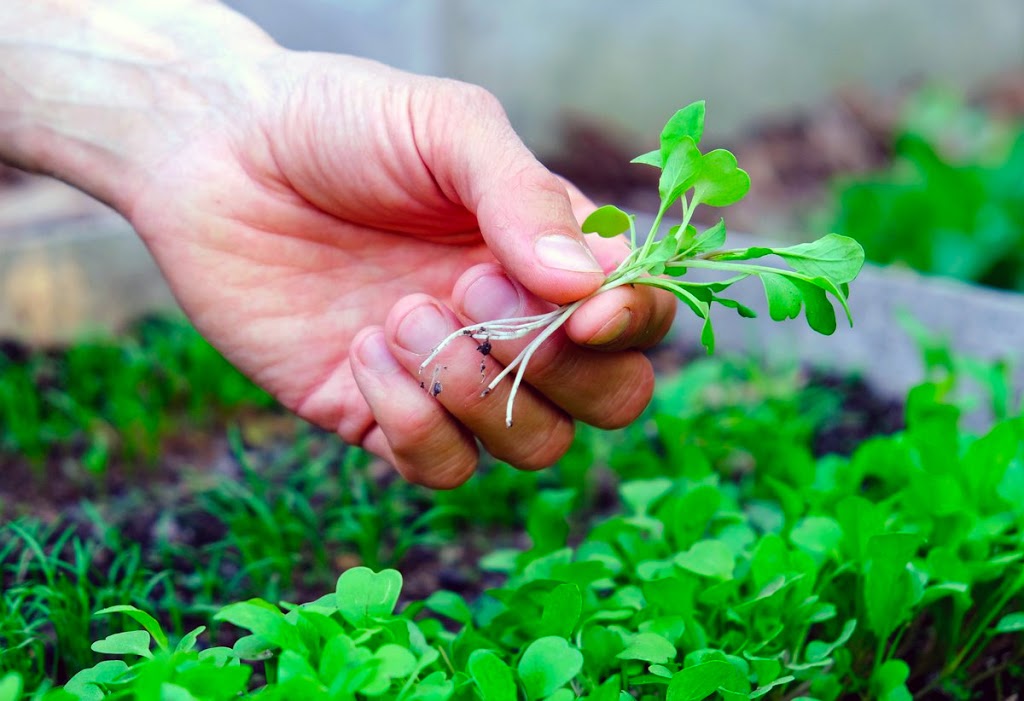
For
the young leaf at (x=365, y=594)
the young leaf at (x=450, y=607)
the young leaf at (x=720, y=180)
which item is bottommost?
the young leaf at (x=450, y=607)

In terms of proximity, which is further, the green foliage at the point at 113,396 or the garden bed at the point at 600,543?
the green foliage at the point at 113,396

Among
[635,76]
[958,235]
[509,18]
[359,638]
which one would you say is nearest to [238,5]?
[509,18]

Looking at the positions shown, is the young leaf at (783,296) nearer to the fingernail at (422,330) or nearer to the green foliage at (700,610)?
the green foliage at (700,610)

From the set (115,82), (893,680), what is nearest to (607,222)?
(893,680)

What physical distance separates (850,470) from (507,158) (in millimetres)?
750

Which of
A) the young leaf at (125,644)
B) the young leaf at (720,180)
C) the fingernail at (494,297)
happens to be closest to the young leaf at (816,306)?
the young leaf at (720,180)

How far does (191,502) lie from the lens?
1845 mm

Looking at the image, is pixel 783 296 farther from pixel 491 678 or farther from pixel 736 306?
pixel 491 678

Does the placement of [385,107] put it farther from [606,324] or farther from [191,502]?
[191,502]

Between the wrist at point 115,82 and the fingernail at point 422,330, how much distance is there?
0.53m

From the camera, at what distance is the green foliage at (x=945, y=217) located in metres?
2.74

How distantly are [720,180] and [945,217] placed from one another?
2.09 metres

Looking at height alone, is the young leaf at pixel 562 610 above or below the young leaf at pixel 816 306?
below

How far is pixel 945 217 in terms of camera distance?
2885 mm
